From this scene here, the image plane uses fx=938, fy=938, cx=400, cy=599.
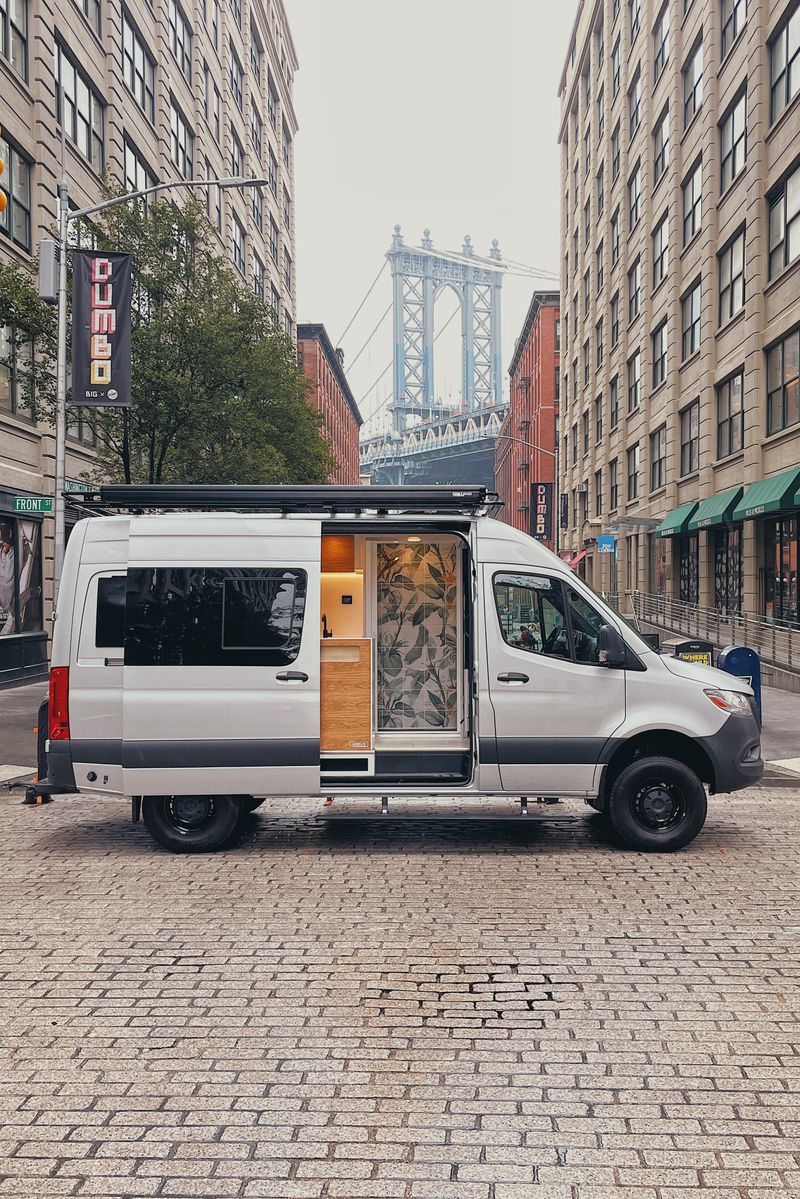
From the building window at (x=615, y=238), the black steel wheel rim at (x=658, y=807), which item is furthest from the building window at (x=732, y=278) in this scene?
the black steel wheel rim at (x=658, y=807)

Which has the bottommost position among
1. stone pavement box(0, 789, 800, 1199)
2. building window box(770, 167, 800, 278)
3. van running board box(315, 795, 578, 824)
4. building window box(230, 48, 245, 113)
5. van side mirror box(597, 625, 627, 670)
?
stone pavement box(0, 789, 800, 1199)

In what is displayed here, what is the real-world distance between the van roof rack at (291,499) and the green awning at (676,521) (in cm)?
2400

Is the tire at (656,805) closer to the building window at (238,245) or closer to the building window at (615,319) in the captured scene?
the building window at (615,319)

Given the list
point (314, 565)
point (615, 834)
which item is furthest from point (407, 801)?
point (314, 565)

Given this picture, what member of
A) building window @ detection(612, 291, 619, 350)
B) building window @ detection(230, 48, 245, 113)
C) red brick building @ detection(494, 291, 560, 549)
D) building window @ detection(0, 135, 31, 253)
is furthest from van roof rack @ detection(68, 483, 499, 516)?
red brick building @ detection(494, 291, 560, 549)

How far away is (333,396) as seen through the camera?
304ft

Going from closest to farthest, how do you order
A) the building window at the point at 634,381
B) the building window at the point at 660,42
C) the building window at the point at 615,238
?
the building window at the point at 660,42 < the building window at the point at 634,381 < the building window at the point at 615,238

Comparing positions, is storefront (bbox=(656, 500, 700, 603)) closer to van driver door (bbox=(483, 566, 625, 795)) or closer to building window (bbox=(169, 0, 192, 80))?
van driver door (bbox=(483, 566, 625, 795))

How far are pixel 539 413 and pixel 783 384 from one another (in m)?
56.0

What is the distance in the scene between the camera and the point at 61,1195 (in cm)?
319

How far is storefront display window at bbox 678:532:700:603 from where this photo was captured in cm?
3203

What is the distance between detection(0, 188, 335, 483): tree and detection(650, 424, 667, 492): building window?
18130mm

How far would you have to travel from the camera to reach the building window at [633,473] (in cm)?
4116

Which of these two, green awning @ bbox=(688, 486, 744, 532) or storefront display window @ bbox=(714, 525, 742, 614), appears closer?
green awning @ bbox=(688, 486, 744, 532)
